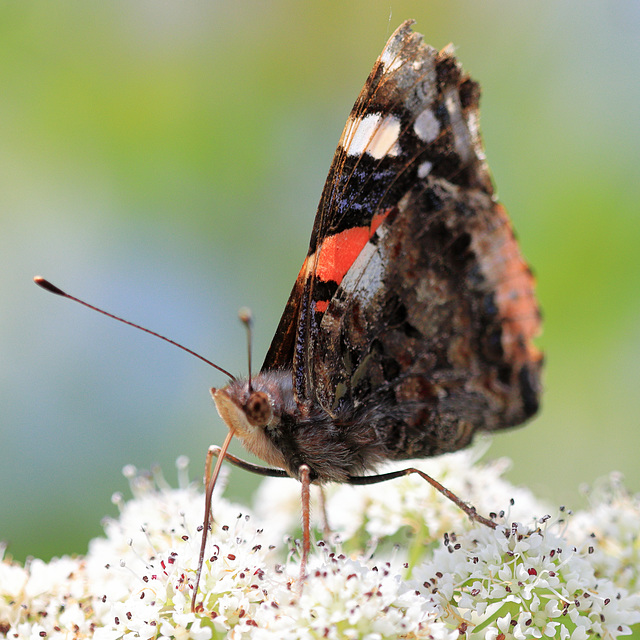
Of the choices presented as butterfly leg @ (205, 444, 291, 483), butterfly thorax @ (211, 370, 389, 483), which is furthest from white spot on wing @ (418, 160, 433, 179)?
butterfly leg @ (205, 444, 291, 483)

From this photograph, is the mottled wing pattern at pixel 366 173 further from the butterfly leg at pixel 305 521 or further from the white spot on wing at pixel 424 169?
the butterfly leg at pixel 305 521

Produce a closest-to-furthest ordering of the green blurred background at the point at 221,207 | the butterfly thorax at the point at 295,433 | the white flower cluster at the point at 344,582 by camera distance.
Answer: the white flower cluster at the point at 344,582 < the butterfly thorax at the point at 295,433 < the green blurred background at the point at 221,207

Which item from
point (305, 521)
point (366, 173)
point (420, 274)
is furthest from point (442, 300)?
point (305, 521)

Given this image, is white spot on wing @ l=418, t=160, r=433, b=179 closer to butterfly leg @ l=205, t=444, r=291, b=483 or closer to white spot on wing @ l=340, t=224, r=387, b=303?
white spot on wing @ l=340, t=224, r=387, b=303

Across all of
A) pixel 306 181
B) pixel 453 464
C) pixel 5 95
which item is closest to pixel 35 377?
pixel 5 95

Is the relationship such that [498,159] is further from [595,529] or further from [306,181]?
[595,529]

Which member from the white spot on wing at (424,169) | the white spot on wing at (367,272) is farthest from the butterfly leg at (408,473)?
the white spot on wing at (424,169)
